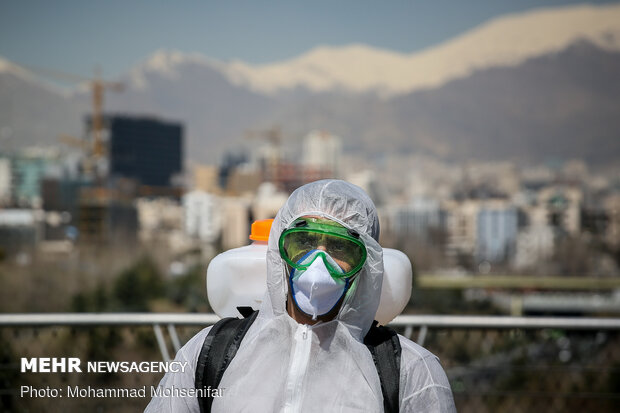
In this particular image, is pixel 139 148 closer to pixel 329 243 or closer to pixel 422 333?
pixel 422 333

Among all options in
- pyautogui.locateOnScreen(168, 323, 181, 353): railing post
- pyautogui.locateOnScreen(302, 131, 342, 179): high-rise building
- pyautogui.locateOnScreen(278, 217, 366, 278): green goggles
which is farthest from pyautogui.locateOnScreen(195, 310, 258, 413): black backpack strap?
pyautogui.locateOnScreen(302, 131, 342, 179): high-rise building

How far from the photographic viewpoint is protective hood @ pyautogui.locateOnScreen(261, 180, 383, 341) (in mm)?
2416

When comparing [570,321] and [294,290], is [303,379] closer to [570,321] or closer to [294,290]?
[294,290]

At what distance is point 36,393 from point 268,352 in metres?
1.87

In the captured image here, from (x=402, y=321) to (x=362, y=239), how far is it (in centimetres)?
185

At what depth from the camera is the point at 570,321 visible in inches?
173

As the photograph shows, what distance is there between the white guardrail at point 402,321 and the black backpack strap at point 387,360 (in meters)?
1.66

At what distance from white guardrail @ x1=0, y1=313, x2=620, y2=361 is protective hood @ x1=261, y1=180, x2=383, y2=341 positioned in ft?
5.50

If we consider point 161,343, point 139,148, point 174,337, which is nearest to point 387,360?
point 161,343

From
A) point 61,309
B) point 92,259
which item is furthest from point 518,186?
point 61,309

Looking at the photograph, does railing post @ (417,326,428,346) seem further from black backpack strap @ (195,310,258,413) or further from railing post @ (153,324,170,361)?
black backpack strap @ (195,310,258,413)

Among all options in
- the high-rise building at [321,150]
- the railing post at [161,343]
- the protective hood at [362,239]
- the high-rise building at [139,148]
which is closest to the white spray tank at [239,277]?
the protective hood at [362,239]

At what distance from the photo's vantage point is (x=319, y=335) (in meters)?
2.41

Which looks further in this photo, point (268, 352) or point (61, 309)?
point (61, 309)
